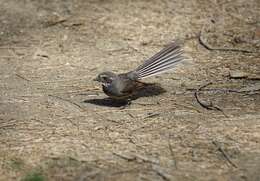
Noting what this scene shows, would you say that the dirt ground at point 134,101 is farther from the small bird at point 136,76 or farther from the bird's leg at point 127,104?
the small bird at point 136,76

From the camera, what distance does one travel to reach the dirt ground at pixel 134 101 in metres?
5.56

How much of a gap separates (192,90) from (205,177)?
89.4 inches

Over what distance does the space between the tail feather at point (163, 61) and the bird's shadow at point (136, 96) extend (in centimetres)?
27

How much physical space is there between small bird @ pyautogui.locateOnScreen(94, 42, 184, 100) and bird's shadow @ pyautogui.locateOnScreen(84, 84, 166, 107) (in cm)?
9

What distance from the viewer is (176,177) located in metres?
5.25

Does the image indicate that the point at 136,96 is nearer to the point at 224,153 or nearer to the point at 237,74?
the point at 237,74

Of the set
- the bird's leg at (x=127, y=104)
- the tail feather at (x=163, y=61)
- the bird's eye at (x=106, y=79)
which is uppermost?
the tail feather at (x=163, y=61)

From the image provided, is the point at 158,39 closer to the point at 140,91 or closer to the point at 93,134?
the point at 140,91

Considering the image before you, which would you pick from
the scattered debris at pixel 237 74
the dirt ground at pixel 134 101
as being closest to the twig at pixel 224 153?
the dirt ground at pixel 134 101

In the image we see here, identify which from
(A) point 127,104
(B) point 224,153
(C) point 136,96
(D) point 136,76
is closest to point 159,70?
(D) point 136,76

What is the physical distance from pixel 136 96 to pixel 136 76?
0.98 feet

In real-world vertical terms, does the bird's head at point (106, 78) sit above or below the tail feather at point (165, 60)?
below

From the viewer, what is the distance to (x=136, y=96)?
739 centimetres

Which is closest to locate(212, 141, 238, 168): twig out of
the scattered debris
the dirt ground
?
the dirt ground
